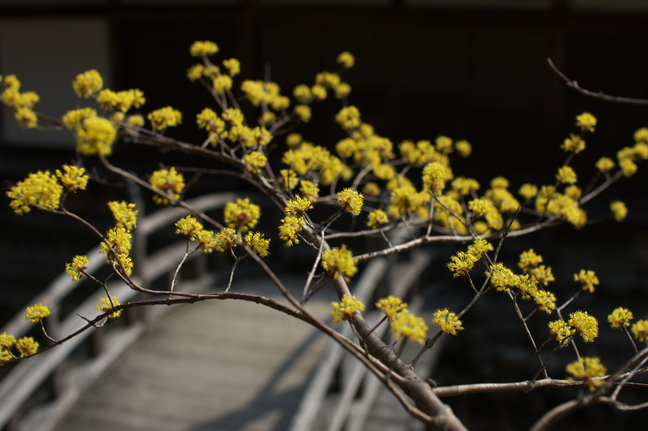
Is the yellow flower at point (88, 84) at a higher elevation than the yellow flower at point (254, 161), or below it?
higher

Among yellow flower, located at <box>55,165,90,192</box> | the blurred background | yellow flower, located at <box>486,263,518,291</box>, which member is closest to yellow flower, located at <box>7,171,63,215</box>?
yellow flower, located at <box>55,165,90,192</box>

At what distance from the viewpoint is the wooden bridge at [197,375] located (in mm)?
4109

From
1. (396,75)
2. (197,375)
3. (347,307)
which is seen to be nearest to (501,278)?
(347,307)

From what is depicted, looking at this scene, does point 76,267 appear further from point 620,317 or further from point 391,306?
point 620,317

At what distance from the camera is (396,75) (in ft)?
24.4

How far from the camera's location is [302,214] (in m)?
1.78

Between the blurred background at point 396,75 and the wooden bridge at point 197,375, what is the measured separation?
6.40ft

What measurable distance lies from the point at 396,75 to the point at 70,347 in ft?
15.9

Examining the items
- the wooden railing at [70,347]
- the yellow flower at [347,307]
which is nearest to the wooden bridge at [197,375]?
the wooden railing at [70,347]

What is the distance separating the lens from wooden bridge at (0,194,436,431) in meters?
4.11

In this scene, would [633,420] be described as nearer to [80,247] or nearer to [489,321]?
[489,321]

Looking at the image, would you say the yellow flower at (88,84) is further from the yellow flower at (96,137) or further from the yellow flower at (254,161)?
the yellow flower at (96,137)

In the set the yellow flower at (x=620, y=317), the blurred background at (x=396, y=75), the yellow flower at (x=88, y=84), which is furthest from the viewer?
the blurred background at (x=396, y=75)

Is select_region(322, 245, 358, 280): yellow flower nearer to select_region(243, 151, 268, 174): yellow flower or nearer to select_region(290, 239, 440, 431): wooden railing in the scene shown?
select_region(243, 151, 268, 174): yellow flower
